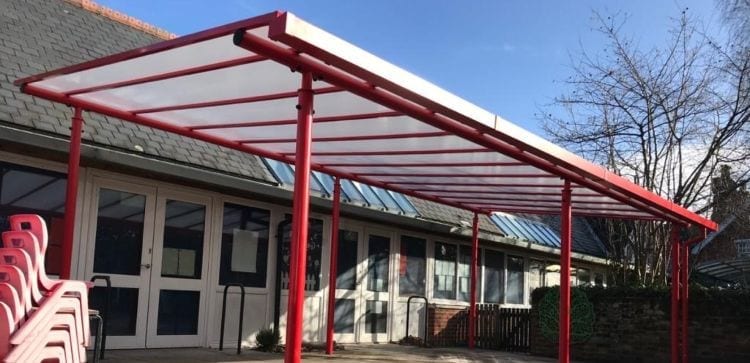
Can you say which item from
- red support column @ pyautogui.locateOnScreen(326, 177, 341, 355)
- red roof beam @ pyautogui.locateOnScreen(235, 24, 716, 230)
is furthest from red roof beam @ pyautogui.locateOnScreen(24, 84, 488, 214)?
red roof beam @ pyautogui.locateOnScreen(235, 24, 716, 230)

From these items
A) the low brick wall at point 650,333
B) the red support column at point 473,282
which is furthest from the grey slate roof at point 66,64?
the low brick wall at point 650,333

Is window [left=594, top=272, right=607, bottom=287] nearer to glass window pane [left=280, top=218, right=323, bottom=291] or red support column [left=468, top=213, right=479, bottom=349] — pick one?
red support column [left=468, top=213, right=479, bottom=349]

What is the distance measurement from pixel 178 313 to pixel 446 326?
22.0 ft

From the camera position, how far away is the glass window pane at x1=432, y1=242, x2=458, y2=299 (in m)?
15.0

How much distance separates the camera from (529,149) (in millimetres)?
6488

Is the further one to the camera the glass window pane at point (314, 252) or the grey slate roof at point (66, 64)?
the glass window pane at point (314, 252)

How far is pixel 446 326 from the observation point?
579 inches

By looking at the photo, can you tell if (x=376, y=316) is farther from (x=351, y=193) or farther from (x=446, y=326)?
(x=351, y=193)

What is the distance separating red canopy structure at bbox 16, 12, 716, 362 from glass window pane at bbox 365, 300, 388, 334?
11.4 feet

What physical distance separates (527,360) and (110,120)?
7841 millimetres

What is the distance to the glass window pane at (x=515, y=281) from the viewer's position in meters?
17.5

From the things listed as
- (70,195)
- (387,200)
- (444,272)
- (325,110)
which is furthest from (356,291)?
(325,110)

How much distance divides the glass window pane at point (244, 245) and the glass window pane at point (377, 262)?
107 inches

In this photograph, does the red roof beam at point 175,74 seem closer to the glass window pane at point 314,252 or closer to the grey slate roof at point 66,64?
the grey slate roof at point 66,64
